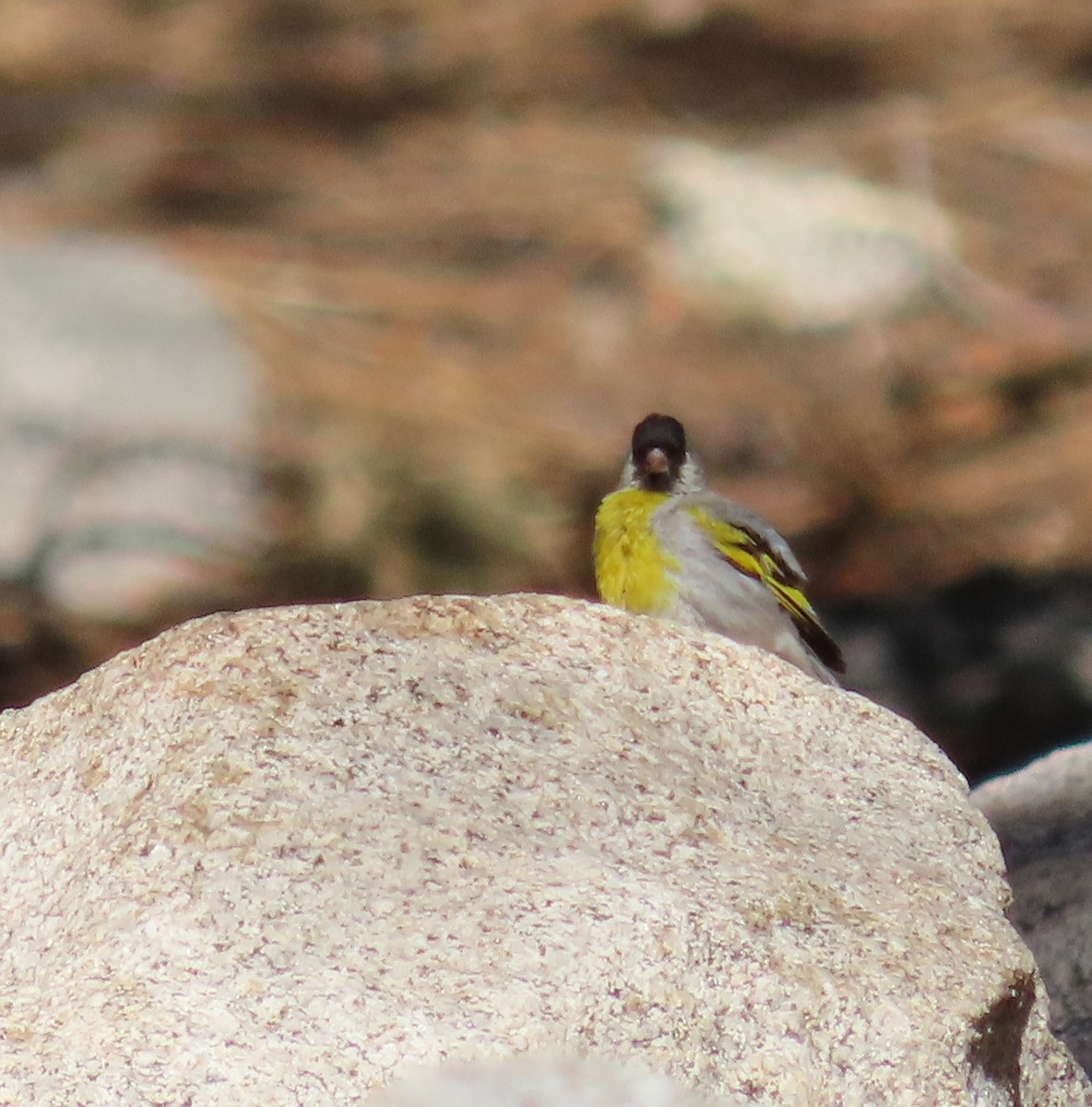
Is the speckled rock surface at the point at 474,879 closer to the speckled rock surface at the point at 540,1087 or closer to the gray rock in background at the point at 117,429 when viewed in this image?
the speckled rock surface at the point at 540,1087

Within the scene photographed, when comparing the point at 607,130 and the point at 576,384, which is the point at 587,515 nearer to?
the point at 576,384

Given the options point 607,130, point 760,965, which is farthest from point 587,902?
point 607,130

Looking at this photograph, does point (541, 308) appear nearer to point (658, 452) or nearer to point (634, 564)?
point (658, 452)

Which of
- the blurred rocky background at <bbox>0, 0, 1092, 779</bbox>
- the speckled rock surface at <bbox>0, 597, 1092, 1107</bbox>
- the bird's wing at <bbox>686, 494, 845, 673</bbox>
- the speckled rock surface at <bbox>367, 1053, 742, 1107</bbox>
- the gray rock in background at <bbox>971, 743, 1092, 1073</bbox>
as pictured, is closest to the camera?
the speckled rock surface at <bbox>367, 1053, 742, 1107</bbox>

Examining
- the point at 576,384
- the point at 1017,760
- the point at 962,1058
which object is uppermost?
the point at 962,1058

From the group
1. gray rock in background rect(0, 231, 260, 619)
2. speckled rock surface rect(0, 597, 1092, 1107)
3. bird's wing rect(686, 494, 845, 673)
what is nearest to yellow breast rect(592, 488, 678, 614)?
bird's wing rect(686, 494, 845, 673)

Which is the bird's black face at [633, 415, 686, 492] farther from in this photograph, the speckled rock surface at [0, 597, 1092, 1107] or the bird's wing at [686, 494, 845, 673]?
the speckled rock surface at [0, 597, 1092, 1107]

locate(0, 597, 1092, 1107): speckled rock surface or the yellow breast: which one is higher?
locate(0, 597, 1092, 1107): speckled rock surface
